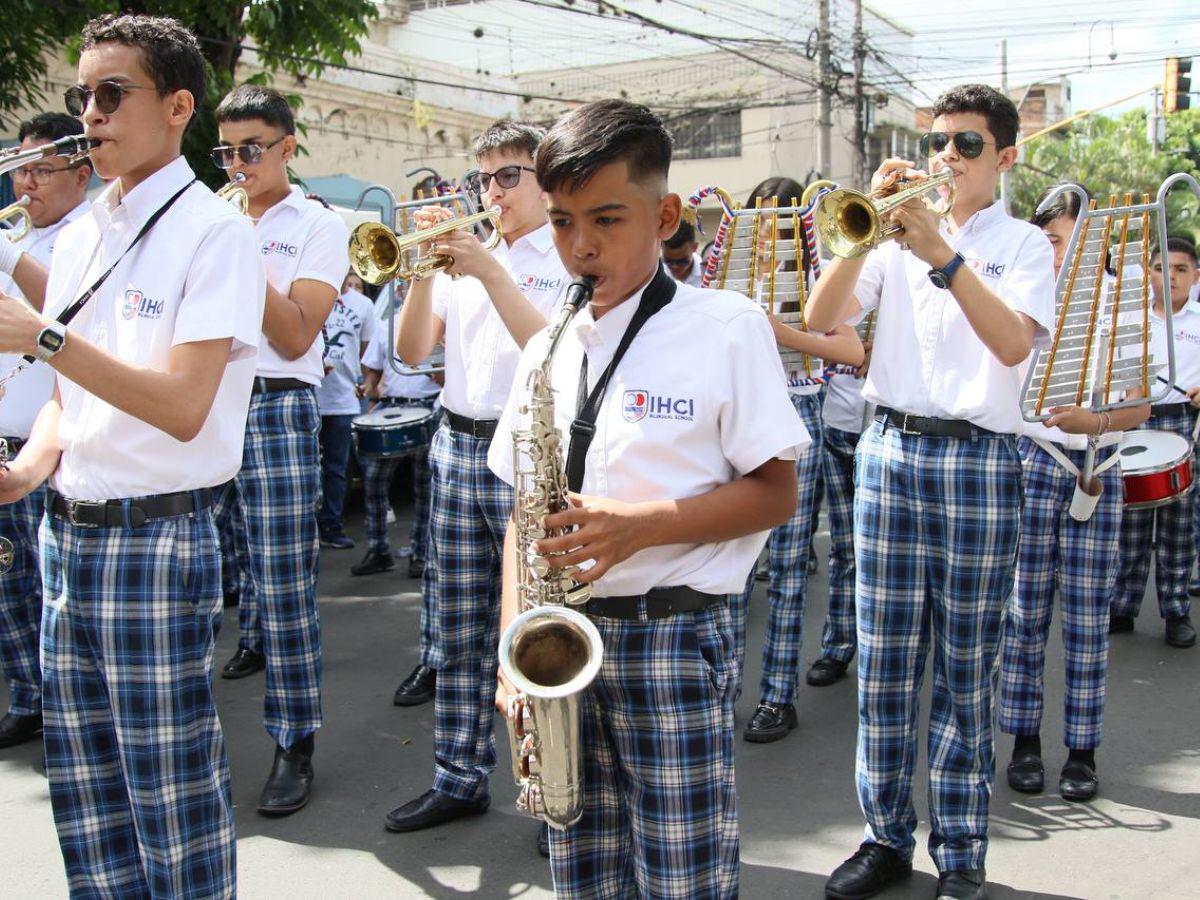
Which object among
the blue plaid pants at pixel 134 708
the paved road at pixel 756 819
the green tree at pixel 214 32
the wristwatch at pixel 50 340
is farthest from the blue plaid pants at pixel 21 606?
the green tree at pixel 214 32

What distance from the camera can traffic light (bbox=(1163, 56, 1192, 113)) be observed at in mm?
19453


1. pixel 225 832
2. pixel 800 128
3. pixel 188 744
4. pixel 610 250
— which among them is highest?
pixel 800 128

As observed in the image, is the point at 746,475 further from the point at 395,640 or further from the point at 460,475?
the point at 395,640

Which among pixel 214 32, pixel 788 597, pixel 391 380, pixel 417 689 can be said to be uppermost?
pixel 214 32

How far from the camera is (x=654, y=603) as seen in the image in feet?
7.98

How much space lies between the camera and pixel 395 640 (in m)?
6.59

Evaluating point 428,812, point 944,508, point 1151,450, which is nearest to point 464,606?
point 428,812

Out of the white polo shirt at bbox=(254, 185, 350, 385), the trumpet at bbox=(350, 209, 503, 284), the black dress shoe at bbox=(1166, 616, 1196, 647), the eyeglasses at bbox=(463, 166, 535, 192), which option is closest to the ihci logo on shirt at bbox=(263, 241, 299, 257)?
the white polo shirt at bbox=(254, 185, 350, 385)

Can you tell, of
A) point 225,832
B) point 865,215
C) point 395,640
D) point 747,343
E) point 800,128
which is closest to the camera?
point 747,343

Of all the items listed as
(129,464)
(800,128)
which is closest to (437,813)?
(129,464)

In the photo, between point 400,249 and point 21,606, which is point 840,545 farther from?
point 21,606

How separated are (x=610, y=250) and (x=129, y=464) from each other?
1270 millimetres

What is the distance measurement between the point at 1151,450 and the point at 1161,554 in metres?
1.45

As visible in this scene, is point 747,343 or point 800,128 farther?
point 800,128
